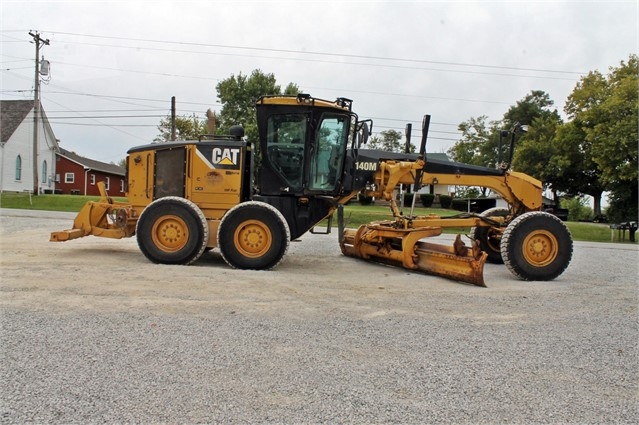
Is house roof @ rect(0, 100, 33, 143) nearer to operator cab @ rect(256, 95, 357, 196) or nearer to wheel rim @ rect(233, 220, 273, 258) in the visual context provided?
operator cab @ rect(256, 95, 357, 196)

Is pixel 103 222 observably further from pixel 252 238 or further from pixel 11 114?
pixel 11 114

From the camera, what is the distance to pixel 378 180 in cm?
962

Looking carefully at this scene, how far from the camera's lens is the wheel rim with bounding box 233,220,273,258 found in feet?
28.3

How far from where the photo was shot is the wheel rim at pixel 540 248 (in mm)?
8820

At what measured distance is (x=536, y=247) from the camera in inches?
349

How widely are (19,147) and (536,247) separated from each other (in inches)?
1728

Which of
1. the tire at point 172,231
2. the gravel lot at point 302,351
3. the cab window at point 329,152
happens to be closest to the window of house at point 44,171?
the tire at point 172,231

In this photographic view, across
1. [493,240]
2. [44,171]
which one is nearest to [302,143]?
[493,240]

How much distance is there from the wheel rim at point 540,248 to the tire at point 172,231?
5760mm

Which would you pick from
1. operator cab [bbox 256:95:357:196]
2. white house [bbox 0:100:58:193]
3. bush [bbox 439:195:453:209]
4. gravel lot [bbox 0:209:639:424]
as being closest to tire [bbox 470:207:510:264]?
gravel lot [bbox 0:209:639:424]

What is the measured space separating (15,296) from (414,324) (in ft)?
14.8

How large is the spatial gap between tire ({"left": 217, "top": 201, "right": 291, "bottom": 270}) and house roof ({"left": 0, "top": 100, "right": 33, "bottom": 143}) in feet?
127

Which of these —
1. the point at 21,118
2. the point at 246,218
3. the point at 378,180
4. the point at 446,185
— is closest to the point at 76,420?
the point at 246,218

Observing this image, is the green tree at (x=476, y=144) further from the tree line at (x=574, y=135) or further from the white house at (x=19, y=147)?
the white house at (x=19, y=147)
